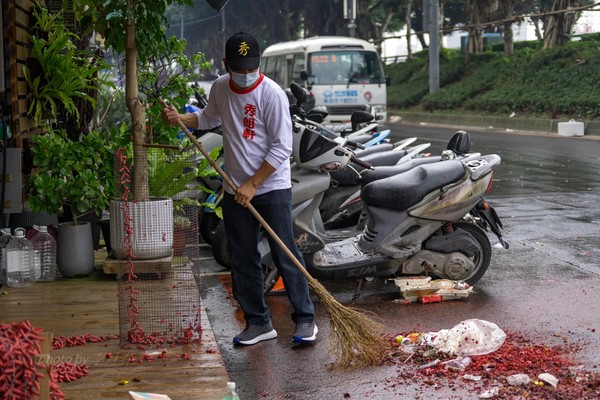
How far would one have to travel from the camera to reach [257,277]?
20.4ft

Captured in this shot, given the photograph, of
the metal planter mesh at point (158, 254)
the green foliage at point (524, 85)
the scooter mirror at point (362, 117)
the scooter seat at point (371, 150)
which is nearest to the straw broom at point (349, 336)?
the metal planter mesh at point (158, 254)

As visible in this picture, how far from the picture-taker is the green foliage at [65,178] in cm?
759

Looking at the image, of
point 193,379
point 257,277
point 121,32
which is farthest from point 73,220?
point 193,379

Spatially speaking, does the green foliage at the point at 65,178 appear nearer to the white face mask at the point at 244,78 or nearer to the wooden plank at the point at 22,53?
the wooden plank at the point at 22,53

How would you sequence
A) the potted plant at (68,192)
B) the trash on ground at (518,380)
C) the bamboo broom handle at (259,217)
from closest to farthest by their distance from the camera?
the trash on ground at (518,380) < the bamboo broom handle at (259,217) < the potted plant at (68,192)

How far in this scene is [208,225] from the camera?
31.5ft

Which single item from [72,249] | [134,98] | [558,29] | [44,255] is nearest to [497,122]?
[558,29]

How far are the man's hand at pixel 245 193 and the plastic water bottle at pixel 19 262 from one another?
227 centimetres

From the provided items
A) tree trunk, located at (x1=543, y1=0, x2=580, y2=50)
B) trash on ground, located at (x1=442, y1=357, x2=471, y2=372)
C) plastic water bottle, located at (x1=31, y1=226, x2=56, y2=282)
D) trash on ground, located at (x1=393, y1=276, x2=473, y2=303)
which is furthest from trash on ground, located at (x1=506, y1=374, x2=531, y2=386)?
tree trunk, located at (x1=543, y1=0, x2=580, y2=50)

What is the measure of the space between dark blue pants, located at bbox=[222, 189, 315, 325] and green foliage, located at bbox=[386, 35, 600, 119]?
878 inches

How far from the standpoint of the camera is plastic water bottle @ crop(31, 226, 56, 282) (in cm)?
756

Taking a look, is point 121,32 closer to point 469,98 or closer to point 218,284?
point 218,284

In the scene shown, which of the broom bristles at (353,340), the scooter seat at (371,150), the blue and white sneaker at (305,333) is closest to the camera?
the broom bristles at (353,340)

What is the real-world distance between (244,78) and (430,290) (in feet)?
8.04
